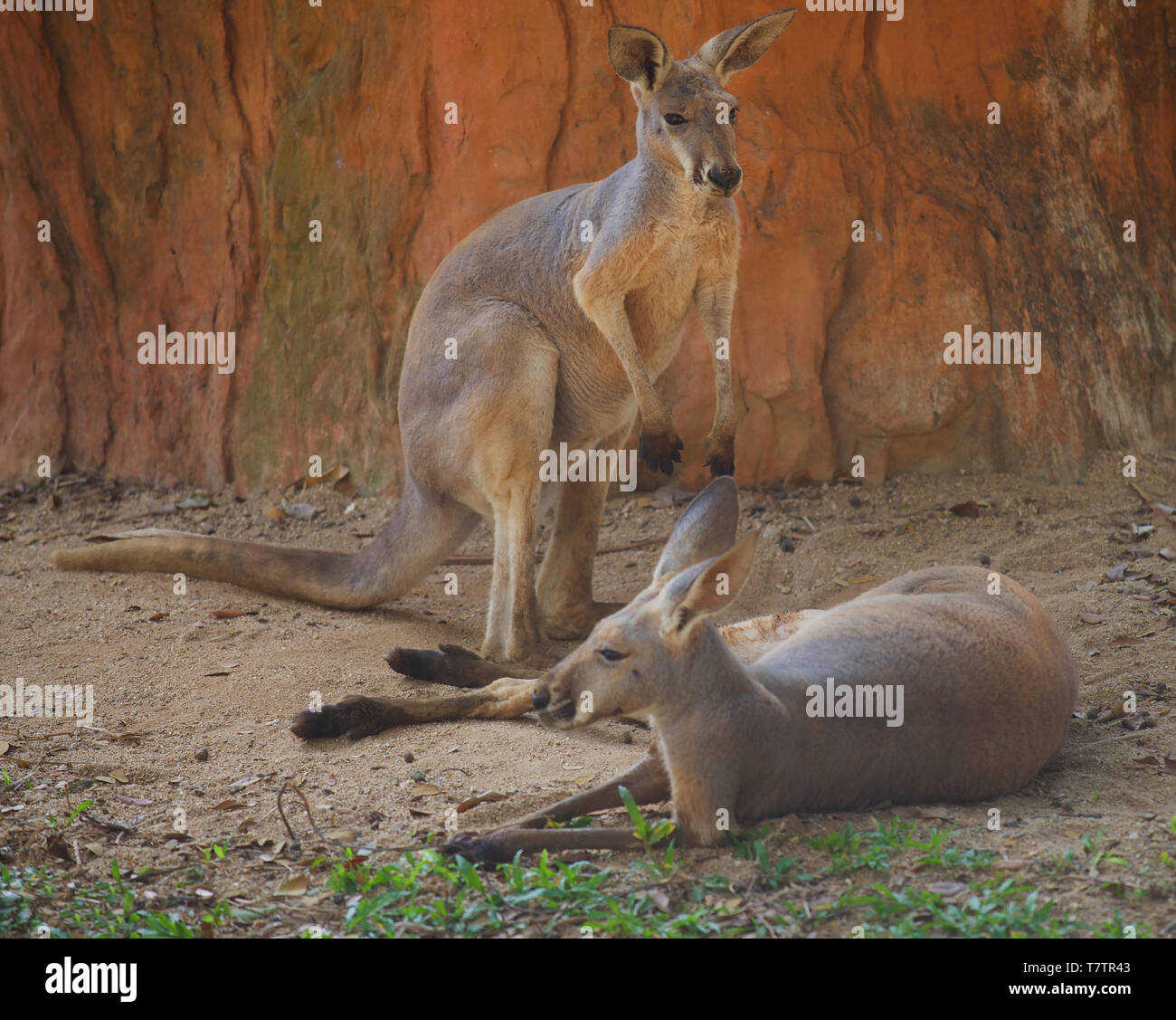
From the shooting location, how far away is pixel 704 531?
10.4 ft

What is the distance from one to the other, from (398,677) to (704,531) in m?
1.71

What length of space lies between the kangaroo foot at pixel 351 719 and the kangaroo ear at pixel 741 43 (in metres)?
2.69

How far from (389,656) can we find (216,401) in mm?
3506

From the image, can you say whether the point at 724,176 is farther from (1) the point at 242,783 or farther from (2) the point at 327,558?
(1) the point at 242,783

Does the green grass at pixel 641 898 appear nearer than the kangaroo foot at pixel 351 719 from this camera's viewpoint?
Yes

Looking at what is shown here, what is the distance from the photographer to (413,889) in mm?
2713

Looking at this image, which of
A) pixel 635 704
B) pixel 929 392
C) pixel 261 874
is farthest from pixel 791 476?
pixel 261 874

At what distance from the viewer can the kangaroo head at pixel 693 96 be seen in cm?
439

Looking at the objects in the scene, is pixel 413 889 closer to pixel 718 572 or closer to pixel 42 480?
pixel 718 572
